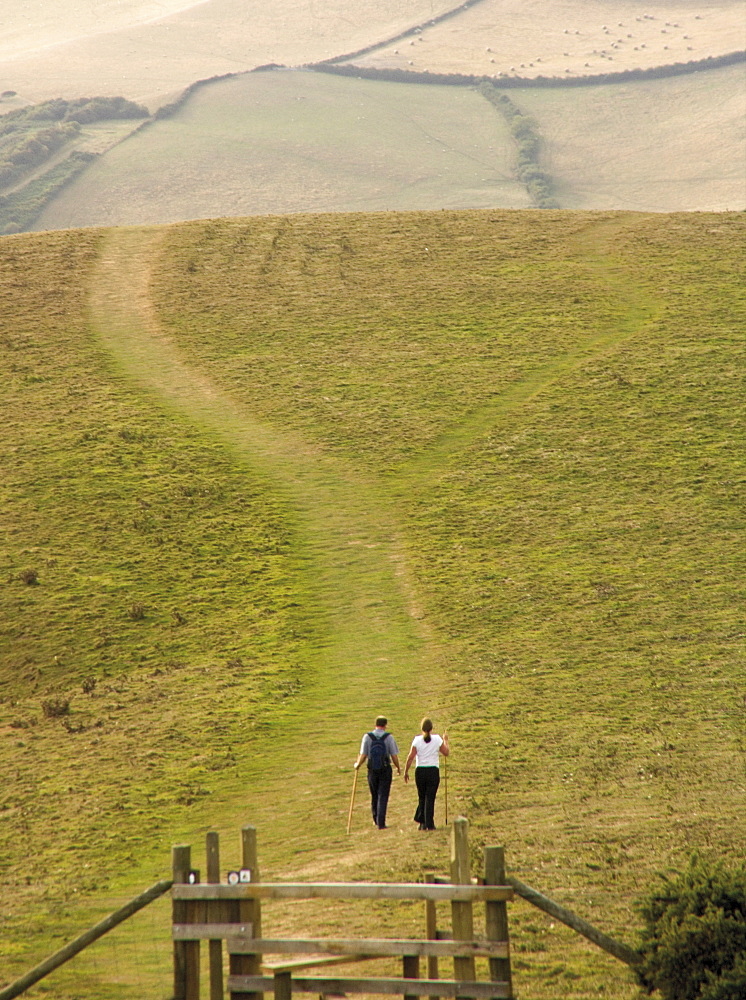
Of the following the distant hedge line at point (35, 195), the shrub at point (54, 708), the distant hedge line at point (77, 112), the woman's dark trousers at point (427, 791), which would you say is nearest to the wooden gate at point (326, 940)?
the woman's dark trousers at point (427, 791)

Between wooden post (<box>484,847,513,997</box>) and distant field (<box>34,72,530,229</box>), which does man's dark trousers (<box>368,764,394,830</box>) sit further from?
distant field (<box>34,72,530,229</box>)

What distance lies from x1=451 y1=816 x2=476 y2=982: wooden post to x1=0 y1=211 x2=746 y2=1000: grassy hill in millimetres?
3335

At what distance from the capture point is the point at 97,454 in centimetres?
4381

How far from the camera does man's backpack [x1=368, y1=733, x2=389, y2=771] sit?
62.6 ft

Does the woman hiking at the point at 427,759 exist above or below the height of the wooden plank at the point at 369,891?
below

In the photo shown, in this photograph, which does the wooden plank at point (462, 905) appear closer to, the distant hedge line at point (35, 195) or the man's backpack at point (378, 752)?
the man's backpack at point (378, 752)

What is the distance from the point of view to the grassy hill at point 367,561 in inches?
801

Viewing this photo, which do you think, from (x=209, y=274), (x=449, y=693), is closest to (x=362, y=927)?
Result: (x=449, y=693)

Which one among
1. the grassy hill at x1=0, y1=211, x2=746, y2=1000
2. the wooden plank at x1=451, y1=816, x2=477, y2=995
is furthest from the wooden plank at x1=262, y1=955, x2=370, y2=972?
the grassy hill at x1=0, y1=211, x2=746, y2=1000

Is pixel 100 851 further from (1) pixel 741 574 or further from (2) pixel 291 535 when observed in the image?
(1) pixel 741 574

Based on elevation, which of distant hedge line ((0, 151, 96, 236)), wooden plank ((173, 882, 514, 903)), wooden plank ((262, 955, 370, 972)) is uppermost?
distant hedge line ((0, 151, 96, 236))

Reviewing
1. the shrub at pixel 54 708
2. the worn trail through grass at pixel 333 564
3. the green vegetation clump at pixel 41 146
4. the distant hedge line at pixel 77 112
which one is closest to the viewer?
the worn trail through grass at pixel 333 564

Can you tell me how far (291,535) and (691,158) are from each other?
16304cm

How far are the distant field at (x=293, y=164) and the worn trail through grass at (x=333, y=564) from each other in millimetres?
102325
